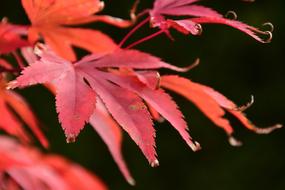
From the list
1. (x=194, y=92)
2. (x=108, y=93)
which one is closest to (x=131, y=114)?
(x=108, y=93)

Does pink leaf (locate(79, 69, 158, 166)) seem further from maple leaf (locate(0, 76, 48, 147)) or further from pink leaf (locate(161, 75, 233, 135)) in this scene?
maple leaf (locate(0, 76, 48, 147))

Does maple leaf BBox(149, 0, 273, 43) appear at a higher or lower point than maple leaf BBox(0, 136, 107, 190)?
higher

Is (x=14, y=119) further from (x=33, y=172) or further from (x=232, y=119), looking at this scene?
(x=232, y=119)

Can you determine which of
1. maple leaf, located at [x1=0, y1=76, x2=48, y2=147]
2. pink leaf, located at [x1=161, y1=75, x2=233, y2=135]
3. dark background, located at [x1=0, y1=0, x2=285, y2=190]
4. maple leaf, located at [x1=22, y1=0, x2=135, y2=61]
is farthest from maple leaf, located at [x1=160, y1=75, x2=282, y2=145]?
dark background, located at [x1=0, y1=0, x2=285, y2=190]

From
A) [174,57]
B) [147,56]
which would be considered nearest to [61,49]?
[147,56]

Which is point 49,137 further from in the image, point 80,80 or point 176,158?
point 80,80
